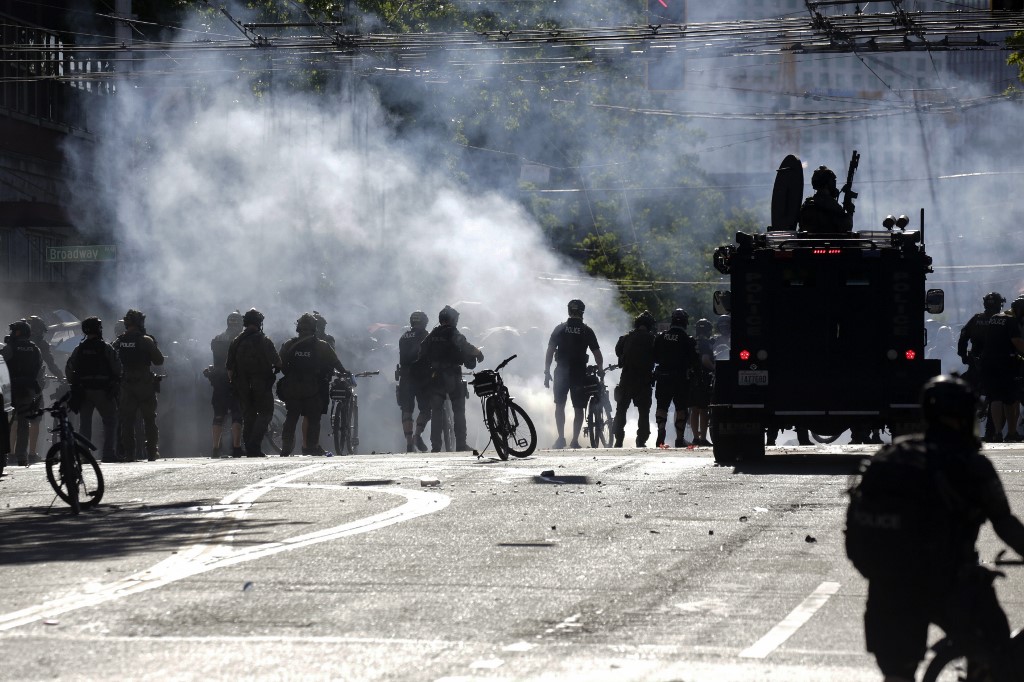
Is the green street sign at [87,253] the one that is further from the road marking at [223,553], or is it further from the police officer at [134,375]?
the road marking at [223,553]

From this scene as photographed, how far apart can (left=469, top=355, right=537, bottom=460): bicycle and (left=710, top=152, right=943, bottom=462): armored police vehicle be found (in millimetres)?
2619

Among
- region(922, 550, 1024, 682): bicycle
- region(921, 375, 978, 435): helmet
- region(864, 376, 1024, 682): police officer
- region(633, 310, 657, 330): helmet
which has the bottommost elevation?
region(922, 550, 1024, 682): bicycle

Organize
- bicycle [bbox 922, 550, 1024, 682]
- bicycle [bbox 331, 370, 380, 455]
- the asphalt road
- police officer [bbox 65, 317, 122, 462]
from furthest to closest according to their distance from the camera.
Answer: bicycle [bbox 331, 370, 380, 455] < police officer [bbox 65, 317, 122, 462] < the asphalt road < bicycle [bbox 922, 550, 1024, 682]

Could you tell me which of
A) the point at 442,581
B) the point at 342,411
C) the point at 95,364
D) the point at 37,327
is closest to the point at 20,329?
the point at 37,327

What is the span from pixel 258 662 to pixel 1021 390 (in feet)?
52.8

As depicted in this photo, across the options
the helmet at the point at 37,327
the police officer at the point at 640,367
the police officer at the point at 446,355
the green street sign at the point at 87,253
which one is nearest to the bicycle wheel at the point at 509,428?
the police officer at the point at 446,355

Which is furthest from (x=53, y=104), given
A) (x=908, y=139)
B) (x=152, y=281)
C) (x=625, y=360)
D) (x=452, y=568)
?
(x=908, y=139)

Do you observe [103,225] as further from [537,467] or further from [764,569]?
[764,569]

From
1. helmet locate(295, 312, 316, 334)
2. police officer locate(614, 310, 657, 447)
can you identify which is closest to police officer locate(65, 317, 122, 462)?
helmet locate(295, 312, 316, 334)

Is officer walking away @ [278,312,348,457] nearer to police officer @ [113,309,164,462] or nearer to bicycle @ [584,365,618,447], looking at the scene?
police officer @ [113,309,164,462]

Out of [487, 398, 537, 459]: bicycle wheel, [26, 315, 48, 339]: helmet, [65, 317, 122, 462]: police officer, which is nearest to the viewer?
[487, 398, 537, 459]: bicycle wheel

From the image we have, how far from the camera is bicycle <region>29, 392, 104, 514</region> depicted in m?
12.7

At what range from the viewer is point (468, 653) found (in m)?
6.81

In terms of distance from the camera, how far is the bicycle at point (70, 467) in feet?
41.8
